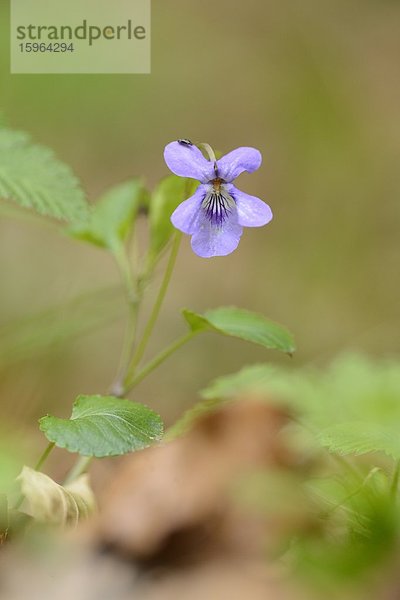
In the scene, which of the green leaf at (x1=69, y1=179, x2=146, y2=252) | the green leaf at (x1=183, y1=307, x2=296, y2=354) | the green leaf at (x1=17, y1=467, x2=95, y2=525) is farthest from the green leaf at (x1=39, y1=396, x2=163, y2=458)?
the green leaf at (x1=69, y1=179, x2=146, y2=252)

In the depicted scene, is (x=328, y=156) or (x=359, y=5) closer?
(x=328, y=156)

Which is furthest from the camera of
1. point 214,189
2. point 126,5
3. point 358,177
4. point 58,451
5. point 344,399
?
point 358,177

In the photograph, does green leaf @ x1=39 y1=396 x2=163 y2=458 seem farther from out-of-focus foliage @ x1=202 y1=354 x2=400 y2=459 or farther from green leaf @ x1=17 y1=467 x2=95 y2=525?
out-of-focus foliage @ x1=202 y1=354 x2=400 y2=459

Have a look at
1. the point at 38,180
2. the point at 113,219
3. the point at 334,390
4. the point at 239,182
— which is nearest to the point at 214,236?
the point at 38,180

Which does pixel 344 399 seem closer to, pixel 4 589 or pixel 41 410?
pixel 41 410

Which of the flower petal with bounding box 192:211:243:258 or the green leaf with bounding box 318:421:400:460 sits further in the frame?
the flower petal with bounding box 192:211:243:258

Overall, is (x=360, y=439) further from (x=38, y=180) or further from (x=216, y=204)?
(x=38, y=180)

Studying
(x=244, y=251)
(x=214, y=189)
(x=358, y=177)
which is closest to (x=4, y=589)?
(x=214, y=189)

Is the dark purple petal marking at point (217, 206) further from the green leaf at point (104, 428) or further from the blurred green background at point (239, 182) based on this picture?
the blurred green background at point (239, 182)
